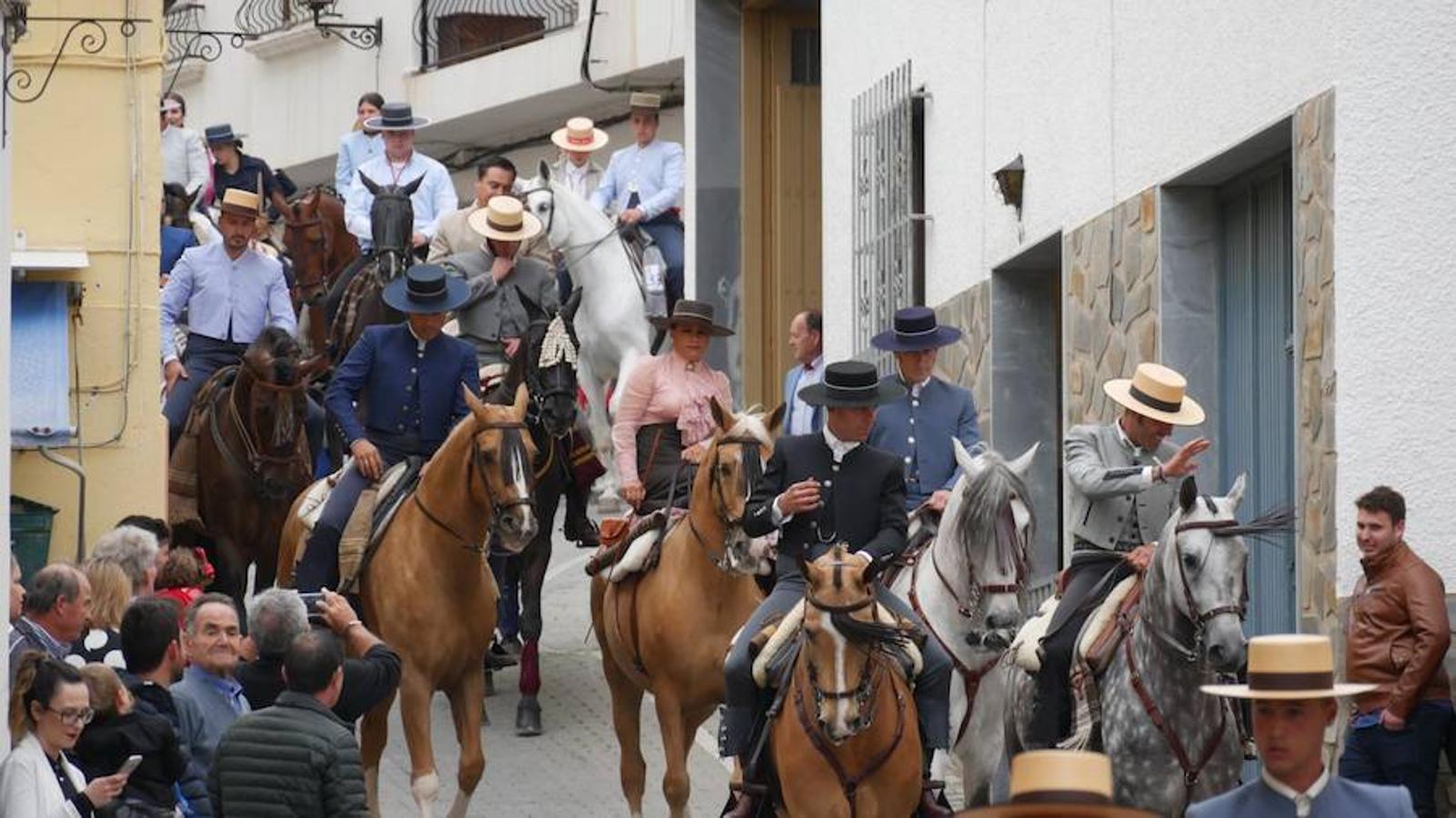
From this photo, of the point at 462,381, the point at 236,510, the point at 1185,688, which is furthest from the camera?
the point at 236,510

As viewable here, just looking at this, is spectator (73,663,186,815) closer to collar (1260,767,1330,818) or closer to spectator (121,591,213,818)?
spectator (121,591,213,818)

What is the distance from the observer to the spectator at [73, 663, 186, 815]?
11.5 metres

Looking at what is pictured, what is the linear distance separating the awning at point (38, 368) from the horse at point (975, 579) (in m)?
7.11

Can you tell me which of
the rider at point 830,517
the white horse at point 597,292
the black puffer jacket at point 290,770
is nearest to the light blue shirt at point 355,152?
the white horse at point 597,292

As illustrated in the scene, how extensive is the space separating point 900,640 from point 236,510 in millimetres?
7845

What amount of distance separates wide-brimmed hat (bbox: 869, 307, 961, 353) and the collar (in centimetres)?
859

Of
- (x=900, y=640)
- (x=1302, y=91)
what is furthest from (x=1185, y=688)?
(x=1302, y=91)

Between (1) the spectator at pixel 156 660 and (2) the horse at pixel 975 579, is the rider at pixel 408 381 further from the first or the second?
(1) the spectator at pixel 156 660

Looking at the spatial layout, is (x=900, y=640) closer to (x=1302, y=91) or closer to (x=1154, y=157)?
(x=1302, y=91)

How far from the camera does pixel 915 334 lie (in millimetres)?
16797

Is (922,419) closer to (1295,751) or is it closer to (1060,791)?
(1295,751)

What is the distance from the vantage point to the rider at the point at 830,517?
557 inches

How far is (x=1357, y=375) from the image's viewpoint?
47.0ft

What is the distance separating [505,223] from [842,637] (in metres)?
9.92
